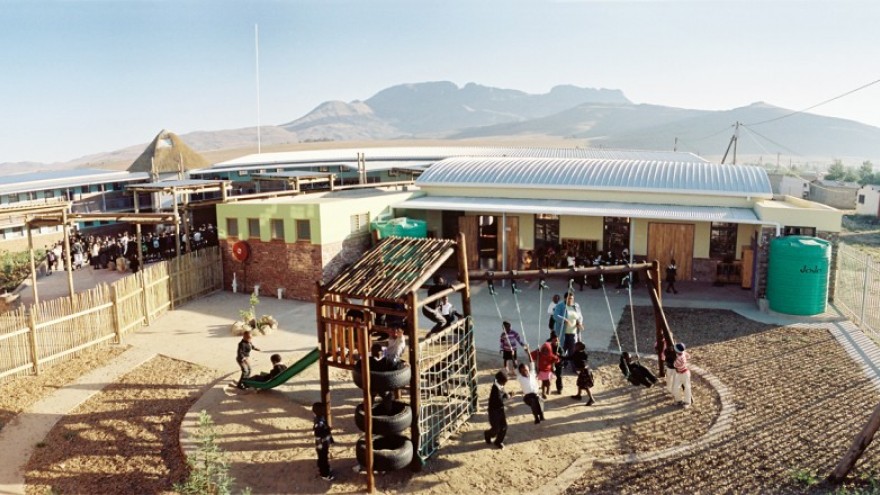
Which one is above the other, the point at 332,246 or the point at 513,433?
the point at 332,246

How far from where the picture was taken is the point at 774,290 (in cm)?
1697

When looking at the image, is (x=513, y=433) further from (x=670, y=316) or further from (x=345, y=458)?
(x=670, y=316)

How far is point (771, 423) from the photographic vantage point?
1015 cm

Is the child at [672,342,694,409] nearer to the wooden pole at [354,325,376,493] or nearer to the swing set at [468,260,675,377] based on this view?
the swing set at [468,260,675,377]

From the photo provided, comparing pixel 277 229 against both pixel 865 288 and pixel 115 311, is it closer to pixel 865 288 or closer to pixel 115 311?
pixel 115 311

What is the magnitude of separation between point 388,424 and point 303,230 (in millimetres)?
10725

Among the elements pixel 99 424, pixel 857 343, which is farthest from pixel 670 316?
pixel 99 424

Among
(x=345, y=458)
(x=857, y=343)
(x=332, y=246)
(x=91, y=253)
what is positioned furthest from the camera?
(x=91, y=253)

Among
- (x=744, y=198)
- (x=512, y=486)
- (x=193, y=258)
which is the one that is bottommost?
(x=512, y=486)

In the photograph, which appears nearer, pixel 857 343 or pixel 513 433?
pixel 513 433

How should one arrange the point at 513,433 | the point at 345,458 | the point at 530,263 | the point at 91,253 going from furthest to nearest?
the point at 91,253, the point at 530,263, the point at 513,433, the point at 345,458

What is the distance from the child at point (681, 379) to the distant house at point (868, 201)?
34909mm

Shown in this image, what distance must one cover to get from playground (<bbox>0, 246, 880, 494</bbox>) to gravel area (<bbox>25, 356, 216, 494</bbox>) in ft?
0.10

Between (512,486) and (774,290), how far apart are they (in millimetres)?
11765
